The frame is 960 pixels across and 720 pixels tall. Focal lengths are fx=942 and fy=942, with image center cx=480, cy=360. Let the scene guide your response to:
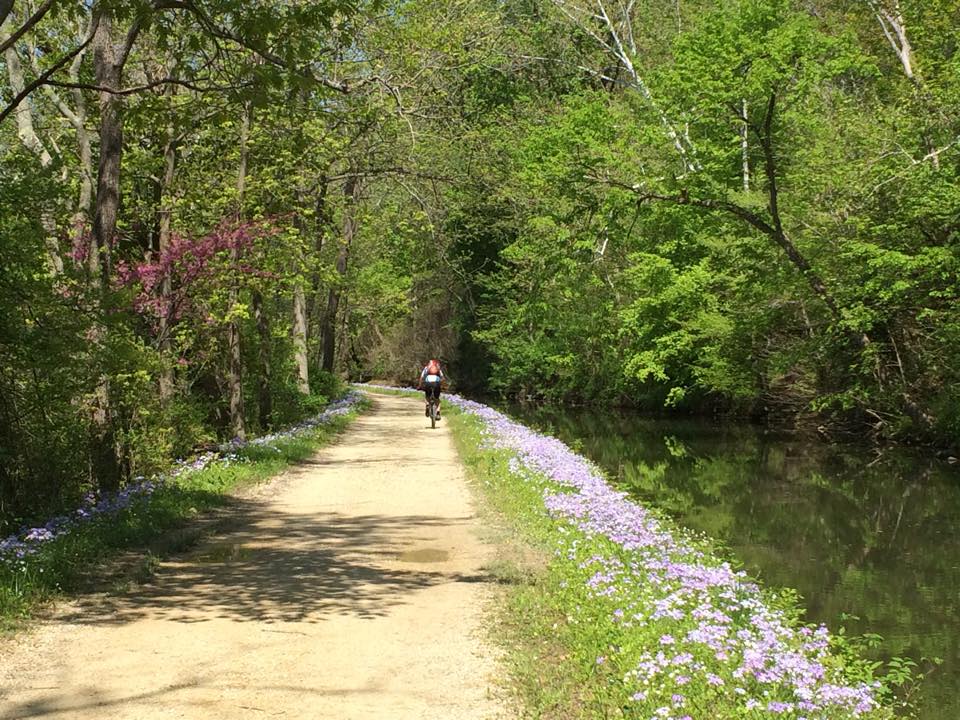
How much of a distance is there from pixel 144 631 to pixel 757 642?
409cm

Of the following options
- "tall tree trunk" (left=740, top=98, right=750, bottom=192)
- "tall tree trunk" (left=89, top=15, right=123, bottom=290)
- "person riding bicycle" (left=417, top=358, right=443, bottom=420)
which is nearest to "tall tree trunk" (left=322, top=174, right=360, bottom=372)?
A: "person riding bicycle" (left=417, top=358, right=443, bottom=420)

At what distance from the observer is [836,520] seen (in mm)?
14727

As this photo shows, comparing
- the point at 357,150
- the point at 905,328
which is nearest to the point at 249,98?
the point at 357,150

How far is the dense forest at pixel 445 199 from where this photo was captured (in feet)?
34.5

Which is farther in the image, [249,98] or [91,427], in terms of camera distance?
[91,427]

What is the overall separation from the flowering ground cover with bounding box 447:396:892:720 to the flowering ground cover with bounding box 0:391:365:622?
3.74m

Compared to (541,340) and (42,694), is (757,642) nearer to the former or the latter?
(42,694)

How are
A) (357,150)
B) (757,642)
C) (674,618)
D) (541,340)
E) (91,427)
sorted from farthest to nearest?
(541,340)
(357,150)
(91,427)
(674,618)
(757,642)

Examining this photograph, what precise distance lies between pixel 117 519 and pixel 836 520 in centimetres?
1060

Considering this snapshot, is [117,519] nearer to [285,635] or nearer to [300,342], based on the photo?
[285,635]

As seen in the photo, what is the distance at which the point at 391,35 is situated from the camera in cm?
1861

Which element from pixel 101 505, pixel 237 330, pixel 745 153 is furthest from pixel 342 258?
pixel 101 505

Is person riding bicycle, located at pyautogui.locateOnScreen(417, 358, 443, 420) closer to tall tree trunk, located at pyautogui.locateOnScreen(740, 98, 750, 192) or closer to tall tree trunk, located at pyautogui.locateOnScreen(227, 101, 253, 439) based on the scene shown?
tall tree trunk, located at pyautogui.locateOnScreen(227, 101, 253, 439)

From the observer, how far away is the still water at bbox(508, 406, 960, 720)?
29.3ft
